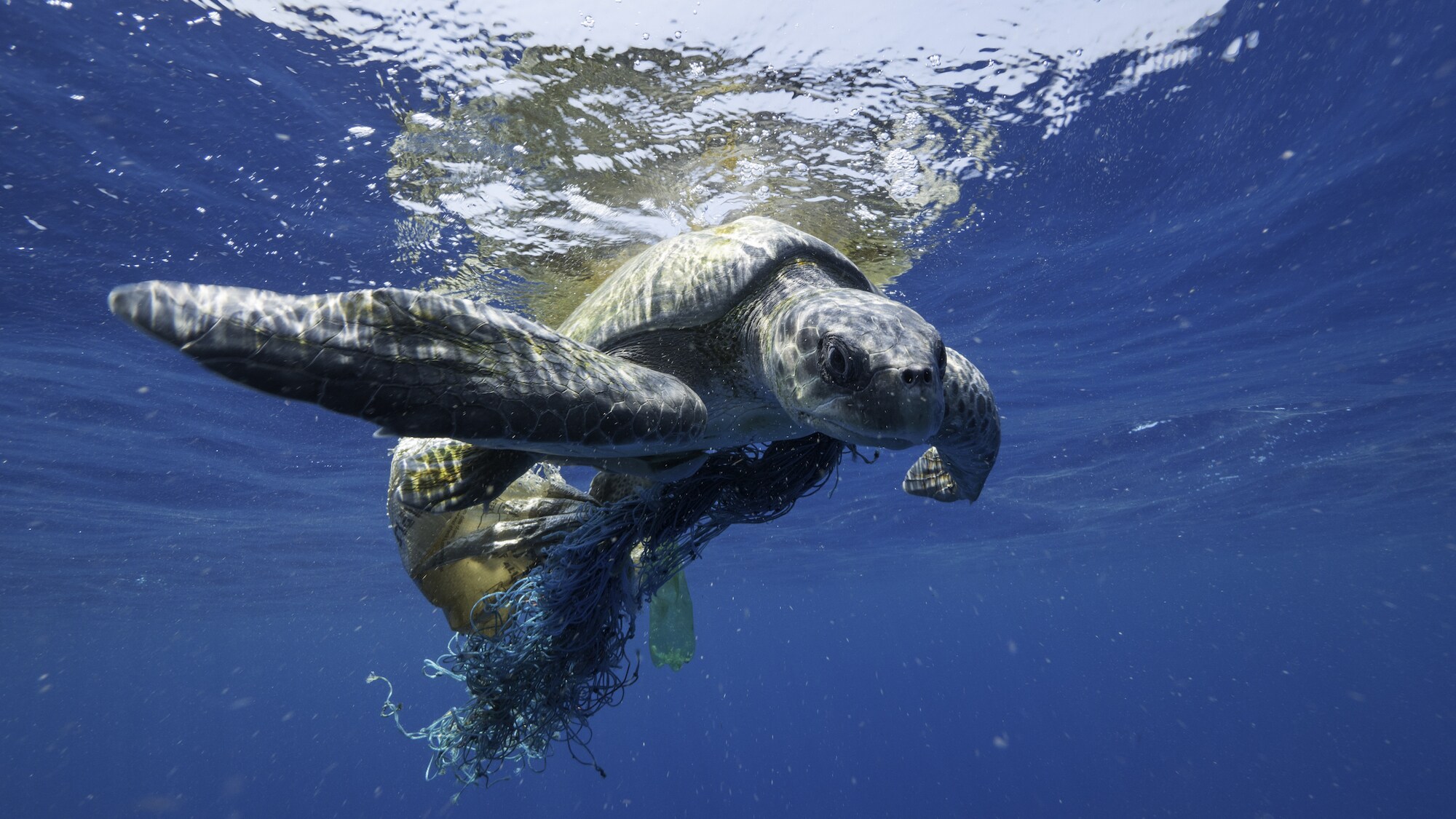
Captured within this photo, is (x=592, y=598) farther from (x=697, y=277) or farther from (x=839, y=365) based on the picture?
(x=839, y=365)

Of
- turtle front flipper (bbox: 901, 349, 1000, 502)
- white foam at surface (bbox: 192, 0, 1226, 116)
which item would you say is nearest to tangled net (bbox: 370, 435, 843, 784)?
turtle front flipper (bbox: 901, 349, 1000, 502)

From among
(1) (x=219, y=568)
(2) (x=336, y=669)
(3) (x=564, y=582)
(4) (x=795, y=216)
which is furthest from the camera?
(2) (x=336, y=669)

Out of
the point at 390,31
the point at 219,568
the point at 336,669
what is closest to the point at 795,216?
the point at 390,31

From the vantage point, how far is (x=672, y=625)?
199 inches

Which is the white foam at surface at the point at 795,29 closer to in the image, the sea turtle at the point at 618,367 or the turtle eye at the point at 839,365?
the sea turtle at the point at 618,367

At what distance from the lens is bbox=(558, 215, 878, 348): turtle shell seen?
9.62 ft

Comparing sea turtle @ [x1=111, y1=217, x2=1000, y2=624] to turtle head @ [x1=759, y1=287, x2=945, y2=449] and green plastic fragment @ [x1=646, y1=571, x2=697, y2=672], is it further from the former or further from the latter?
green plastic fragment @ [x1=646, y1=571, x2=697, y2=672]

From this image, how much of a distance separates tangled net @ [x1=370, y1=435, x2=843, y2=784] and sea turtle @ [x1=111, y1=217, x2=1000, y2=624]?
0.25 metres

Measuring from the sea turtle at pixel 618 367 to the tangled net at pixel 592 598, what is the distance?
253 millimetres

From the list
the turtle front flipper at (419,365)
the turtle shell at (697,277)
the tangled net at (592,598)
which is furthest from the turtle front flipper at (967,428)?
the turtle front flipper at (419,365)

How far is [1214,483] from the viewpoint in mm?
23828

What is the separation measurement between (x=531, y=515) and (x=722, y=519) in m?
1.06

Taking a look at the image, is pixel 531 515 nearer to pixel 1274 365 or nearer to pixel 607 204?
pixel 607 204

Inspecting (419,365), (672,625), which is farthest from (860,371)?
(672,625)
